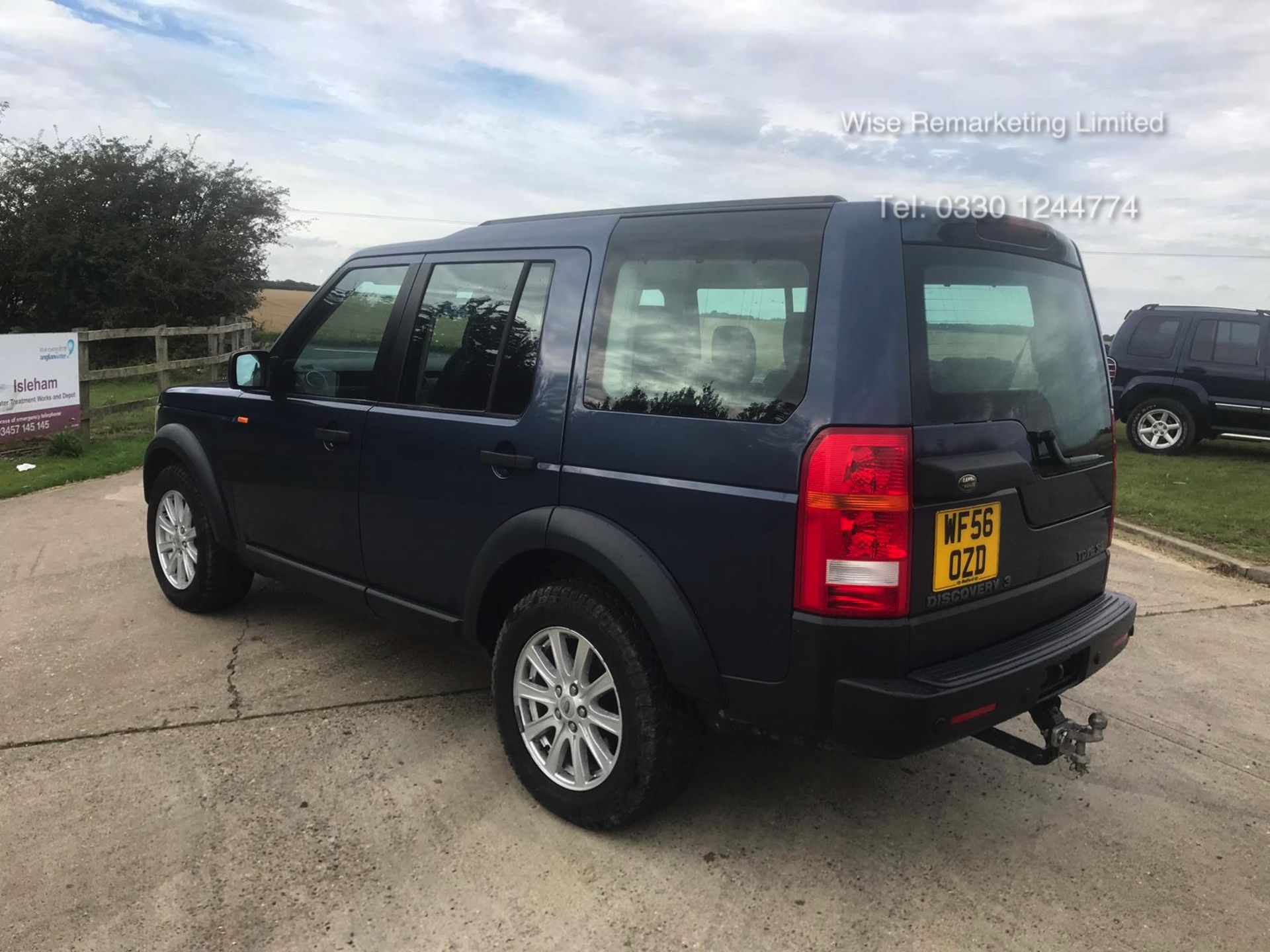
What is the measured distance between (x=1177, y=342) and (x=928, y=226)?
11.8 meters

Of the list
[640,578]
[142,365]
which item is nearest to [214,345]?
[142,365]

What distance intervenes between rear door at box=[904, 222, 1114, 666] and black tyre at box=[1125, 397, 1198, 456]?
34.9 ft

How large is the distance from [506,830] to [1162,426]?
39.9ft

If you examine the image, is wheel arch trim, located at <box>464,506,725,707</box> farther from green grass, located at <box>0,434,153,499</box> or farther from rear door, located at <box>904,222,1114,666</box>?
green grass, located at <box>0,434,153,499</box>

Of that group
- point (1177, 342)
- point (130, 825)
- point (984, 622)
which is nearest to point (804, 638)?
point (984, 622)

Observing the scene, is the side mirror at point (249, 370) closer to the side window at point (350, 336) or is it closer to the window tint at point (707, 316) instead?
the side window at point (350, 336)

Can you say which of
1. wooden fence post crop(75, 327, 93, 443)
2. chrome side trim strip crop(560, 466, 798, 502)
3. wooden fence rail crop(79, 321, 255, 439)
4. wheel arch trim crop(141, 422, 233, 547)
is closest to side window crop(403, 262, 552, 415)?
chrome side trim strip crop(560, 466, 798, 502)

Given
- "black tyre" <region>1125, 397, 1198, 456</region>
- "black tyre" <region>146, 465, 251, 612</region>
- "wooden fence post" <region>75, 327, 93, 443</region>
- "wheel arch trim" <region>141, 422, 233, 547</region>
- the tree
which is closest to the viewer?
Result: "wheel arch trim" <region>141, 422, 233, 547</region>

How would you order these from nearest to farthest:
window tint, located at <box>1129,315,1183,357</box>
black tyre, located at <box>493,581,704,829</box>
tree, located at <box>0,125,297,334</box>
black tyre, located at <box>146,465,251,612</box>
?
black tyre, located at <box>493,581,704,829</box> → black tyre, located at <box>146,465,251,612</box> → window tint, located at <box>1129,315,1183,357</box> → tree, located at <box>0,125,297,334</box>

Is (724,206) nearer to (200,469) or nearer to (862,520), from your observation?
(862,520)

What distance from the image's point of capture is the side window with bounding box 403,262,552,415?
334 centimetres

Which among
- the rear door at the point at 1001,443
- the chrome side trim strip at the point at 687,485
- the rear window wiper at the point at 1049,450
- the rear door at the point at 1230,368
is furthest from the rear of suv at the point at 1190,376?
the chrome side trim strip at the point at 687,485

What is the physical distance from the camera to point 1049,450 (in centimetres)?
295

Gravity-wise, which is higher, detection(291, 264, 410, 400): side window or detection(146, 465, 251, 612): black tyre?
detection(291, 264, 410, 400): side window
